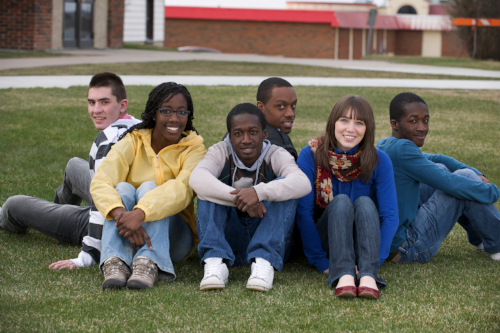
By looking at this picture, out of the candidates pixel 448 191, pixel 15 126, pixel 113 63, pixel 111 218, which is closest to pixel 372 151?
pixel 448 191

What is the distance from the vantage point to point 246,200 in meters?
3.27

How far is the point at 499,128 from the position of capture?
9055 mm

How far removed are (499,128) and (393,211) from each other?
6.33m

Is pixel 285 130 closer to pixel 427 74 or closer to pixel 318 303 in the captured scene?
pixel 318 303

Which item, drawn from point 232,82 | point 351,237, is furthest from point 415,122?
point 232,82

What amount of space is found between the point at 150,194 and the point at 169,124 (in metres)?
0.50

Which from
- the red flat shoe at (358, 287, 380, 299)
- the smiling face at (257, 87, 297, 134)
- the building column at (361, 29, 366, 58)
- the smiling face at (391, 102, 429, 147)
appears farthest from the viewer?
the building column at (361, 29, 366, 58)

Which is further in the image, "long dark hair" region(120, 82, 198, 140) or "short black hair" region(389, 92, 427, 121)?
"short black hair" region(389, 92, 427, 121)

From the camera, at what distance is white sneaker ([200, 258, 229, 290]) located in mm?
3193

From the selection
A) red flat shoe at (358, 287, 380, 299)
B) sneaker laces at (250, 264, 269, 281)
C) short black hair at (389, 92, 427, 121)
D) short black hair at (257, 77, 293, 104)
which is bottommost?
red flat shoe at (358, 287, 380, 299)

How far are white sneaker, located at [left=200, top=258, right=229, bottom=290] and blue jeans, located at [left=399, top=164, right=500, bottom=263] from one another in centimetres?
124

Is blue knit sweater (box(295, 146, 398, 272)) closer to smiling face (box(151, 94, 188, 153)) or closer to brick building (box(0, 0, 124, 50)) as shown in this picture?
smiling face (box(151, 94, 188, 153))

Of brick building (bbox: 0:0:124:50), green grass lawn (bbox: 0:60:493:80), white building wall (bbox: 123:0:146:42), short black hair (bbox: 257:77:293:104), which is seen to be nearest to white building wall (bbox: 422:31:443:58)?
white building wall (bbox: 123:0:146:42)

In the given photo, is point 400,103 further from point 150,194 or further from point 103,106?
point 103,106
